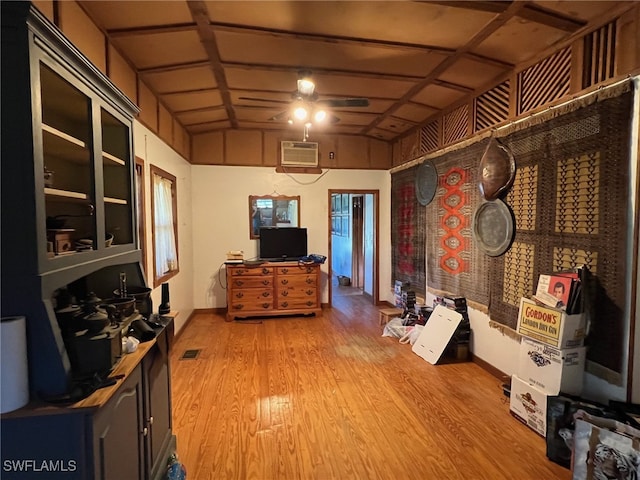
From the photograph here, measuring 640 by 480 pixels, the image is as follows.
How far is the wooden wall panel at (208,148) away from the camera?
201 inches

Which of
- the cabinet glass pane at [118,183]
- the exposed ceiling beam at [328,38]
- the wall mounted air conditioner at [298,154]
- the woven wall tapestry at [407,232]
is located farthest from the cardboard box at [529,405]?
the wall mounted air conditioner at [298,154]

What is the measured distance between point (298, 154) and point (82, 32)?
361 centimetres

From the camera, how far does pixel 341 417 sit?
8.12 feet

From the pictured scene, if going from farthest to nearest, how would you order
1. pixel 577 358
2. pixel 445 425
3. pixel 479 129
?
pixel 479 129, pixel 445 425, pixel 577 358

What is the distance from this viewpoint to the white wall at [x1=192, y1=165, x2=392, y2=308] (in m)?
5.24

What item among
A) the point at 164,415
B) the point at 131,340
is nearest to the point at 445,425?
the point at 164,415

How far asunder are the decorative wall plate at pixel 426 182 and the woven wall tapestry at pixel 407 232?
0.50ft

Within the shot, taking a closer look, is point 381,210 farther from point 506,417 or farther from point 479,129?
point 506,417

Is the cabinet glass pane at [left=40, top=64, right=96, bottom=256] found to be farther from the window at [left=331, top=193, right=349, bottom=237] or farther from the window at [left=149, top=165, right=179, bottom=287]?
the window at [left=331, top=193, right=349, bottom=237]

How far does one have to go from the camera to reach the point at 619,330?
204cm

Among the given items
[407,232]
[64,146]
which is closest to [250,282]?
[407,232]

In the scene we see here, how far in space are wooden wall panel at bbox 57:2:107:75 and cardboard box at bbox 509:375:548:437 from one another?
11.6ft

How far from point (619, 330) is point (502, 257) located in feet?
3.56

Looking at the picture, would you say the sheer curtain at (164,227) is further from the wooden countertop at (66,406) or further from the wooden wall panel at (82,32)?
the wooden countertop at (66,406)
